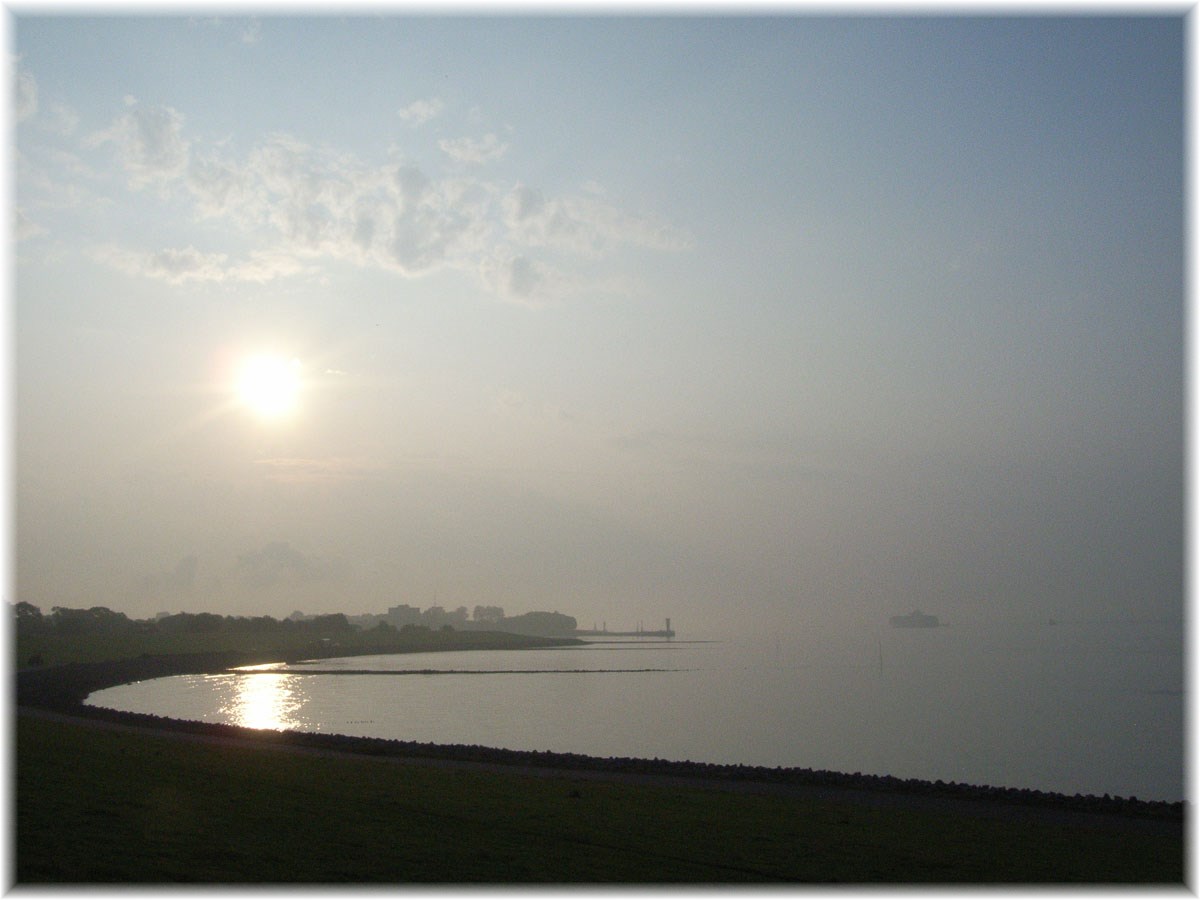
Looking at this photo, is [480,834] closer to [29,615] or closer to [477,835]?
[477,835]

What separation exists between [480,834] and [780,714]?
49.7 m

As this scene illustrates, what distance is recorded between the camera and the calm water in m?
42.8

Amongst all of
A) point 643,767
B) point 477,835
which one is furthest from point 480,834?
point 643,767

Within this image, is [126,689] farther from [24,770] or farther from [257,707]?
[24,770]

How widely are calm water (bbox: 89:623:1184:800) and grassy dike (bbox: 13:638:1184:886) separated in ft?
60.0

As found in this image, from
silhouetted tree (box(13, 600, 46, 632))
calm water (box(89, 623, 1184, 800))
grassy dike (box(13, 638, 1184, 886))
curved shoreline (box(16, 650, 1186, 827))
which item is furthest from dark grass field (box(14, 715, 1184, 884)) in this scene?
silhouetted tree (box(13, 600, 46, 632))

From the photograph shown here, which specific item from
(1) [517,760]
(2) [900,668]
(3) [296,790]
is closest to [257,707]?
(1) [517,760]

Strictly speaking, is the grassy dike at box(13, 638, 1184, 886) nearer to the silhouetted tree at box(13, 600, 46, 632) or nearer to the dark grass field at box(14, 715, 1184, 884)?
the dark grass field at box(14, 715, 1184, 884)

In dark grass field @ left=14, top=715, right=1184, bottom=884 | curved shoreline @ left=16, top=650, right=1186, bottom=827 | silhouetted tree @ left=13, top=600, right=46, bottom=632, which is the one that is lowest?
silhouetted tree @ left=13, top=600, right=46, bottom=632

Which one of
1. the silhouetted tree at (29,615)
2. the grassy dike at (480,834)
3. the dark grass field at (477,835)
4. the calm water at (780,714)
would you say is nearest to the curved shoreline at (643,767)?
the grassy dike at (480,834)

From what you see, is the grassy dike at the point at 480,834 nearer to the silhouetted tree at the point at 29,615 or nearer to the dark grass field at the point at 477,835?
the dark grass field at the point at 477,835

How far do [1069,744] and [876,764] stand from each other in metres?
13.8

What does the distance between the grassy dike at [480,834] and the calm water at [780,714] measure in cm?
1828

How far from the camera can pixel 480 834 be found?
18.2m
